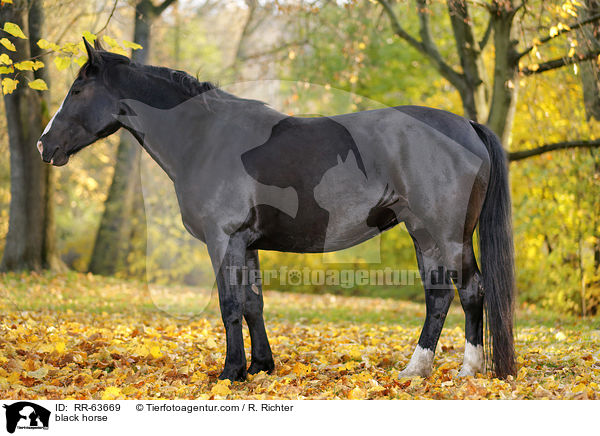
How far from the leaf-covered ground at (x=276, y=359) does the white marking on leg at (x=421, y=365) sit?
4.2 inches

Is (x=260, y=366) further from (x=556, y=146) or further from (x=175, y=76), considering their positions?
(x=556, y=146)

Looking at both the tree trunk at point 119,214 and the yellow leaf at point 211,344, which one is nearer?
the yellow leaf at point 211,344

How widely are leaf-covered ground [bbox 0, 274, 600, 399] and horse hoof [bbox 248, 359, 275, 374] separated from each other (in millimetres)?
96

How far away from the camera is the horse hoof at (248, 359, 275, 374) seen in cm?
470

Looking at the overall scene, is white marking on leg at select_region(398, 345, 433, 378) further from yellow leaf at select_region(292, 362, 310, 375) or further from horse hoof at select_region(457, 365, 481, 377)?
yellow leaf at select_region(292, 362, 310, 375)

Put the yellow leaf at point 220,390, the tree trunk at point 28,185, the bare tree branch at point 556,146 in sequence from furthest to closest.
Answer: the tree trunk at point 28,185, the bare tree branch at point 556,146, the yellow leaf at point 220,390

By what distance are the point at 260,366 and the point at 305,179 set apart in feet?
5.44

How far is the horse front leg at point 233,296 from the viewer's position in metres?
4.31

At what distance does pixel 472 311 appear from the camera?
447cm

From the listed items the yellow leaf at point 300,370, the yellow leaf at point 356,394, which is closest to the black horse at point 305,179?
the yellow leaf at point 300,370

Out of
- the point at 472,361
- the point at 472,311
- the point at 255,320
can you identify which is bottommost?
the point at 472,361
